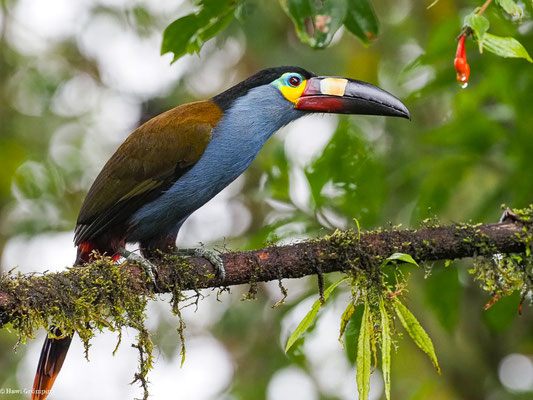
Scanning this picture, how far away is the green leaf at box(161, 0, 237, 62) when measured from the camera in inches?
104

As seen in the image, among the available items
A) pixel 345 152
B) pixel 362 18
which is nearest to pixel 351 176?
pixel 345 152

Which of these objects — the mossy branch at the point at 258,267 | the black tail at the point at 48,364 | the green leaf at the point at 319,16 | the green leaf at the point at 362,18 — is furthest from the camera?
the black tail at the point at 48,364

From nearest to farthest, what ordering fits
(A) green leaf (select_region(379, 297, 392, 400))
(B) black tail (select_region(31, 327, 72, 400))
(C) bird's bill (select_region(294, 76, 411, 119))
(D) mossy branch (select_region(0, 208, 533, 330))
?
(A) green leaf (select_region(379, 297, 392, 400)), (D) mossy branch (select_region(0, 208, 533, 330)), (B) black tail (select_region(31, 327, 72, 400)), (C) bird's bill (select_region(294, 76, 411, 119))

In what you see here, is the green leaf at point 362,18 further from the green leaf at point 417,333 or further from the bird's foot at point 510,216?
the green leaf at point 417,333

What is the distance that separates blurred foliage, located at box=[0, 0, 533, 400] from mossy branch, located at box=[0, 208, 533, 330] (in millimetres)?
447

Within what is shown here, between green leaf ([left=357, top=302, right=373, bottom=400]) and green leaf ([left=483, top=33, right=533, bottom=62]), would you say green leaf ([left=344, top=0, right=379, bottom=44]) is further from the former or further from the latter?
green leaf ([left=357, top=302, right=373, bottom=400])

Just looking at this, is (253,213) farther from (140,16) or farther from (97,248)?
(97,248)

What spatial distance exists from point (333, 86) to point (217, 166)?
0.74 metres

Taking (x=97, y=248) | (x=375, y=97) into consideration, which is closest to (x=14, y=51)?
(x=97, y=248)

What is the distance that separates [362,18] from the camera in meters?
2.71

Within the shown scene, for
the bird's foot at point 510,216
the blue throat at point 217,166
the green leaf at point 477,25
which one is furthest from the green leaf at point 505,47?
the blue throat at point 217,166

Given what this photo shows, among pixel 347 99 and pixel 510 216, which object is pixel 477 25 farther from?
pixel 347 99

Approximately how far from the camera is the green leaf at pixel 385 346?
2.12m

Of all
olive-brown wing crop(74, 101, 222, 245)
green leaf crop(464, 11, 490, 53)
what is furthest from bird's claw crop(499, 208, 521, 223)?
olive-brown wing crop(74, 101, 222, 245)
